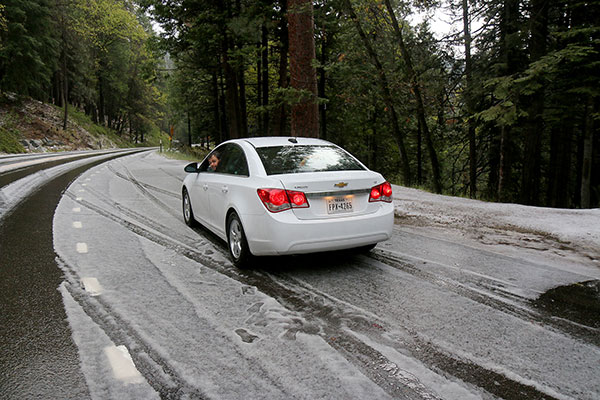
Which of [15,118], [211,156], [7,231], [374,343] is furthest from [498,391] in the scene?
[15,118]

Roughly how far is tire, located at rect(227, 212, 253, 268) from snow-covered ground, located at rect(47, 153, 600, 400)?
0.18m

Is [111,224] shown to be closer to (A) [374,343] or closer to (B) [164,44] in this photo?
(A) [374,343]

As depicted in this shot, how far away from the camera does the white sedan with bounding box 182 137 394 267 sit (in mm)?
4520

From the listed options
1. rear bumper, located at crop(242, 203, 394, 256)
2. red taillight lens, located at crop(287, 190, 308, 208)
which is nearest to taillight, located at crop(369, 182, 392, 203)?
rear bumper, located at crop(242, 203, 394, 256)

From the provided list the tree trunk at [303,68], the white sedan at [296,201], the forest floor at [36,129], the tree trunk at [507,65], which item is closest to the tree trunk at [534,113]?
the tree trunk at [507,65]

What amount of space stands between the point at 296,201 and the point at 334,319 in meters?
1.48

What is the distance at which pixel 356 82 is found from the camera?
59.8 feet

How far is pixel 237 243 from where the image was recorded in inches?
200

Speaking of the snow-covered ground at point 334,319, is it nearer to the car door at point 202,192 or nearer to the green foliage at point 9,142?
the car door at point 202,192

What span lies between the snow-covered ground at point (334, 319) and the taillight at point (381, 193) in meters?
0.81

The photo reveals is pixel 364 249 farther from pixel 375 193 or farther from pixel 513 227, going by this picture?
pixel 513 227

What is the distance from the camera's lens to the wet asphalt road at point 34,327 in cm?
254

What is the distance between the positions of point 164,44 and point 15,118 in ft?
87.3

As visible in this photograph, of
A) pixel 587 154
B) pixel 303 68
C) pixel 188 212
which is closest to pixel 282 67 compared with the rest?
pixel 303 68
